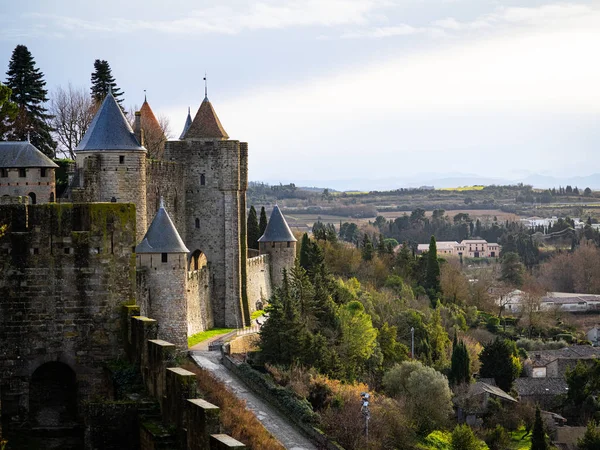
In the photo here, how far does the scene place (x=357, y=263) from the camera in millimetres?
72312

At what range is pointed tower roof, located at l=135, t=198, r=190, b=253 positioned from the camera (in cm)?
3481

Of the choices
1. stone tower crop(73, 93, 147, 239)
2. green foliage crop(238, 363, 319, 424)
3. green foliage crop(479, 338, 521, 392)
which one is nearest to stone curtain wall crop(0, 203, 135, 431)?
green foliage crop(238, 363, 319, 424)

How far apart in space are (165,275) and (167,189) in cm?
941

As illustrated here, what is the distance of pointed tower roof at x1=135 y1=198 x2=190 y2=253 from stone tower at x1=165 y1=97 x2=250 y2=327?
974 centimetres

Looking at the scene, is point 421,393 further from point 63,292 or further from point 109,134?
point 63,292

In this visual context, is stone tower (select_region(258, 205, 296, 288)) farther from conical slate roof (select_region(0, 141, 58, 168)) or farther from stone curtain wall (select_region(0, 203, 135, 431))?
stone curtain wall (select_region(0, 203, 135, 431))

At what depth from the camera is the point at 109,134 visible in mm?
37312

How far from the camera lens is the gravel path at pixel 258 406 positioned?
33094 mm

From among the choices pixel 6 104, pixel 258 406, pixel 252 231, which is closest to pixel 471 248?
pixel 252 231

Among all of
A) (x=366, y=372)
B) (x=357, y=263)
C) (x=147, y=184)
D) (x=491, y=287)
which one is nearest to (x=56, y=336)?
(x=147, y=184)

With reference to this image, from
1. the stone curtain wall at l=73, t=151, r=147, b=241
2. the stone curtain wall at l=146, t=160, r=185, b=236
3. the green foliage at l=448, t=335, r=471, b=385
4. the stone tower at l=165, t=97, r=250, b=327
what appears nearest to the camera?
the stone curtain wall at l=73, t=151, r=147, b=241

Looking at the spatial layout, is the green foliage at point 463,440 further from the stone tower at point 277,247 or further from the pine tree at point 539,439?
the stone tower at point 277,247

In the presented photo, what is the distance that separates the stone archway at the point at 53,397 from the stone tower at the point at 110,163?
2421 centimetres

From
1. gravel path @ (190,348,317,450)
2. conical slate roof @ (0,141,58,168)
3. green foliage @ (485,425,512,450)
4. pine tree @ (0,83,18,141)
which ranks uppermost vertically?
pine tree @ (0,83,18,141)
